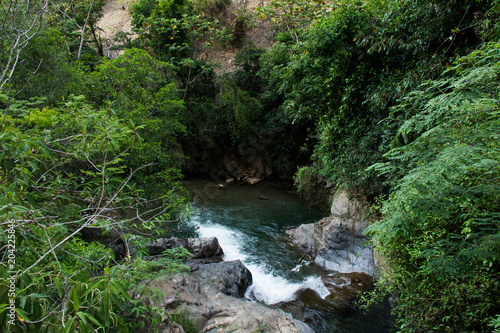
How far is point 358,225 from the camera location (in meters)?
6.73

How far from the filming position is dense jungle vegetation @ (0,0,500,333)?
1888mm

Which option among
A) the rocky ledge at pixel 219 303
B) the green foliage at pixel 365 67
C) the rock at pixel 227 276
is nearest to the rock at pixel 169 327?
the rocky ledge at pixel 219 303

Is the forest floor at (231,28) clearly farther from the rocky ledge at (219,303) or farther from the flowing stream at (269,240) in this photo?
the rocky ledge at (219,303)

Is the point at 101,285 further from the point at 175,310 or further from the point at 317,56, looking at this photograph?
the point at 317,56

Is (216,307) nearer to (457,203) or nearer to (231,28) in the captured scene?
(457,203)

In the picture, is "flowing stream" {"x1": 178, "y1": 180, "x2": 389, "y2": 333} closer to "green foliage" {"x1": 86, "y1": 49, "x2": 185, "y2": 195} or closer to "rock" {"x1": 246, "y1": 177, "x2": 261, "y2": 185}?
"rock" {"x1": 246, "y1": 177, "x2": 261, "y2": 185}

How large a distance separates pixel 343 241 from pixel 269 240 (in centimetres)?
233

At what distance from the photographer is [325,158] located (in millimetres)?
7098

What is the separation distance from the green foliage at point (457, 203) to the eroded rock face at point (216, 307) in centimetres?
188

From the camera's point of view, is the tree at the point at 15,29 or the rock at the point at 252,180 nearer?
the tree at the point at 15,29

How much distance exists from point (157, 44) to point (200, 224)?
9106mm

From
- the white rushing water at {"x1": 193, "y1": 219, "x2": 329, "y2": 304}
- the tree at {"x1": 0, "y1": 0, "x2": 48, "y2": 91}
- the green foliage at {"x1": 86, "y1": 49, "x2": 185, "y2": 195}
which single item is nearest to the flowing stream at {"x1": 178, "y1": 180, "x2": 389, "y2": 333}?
the white rushing water at {"x1": 193, "y1": 219, "x2": 329, "y2": 304}

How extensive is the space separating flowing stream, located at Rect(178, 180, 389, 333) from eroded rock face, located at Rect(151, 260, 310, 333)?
841 mm

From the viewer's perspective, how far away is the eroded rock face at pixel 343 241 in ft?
21.6
